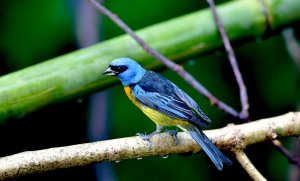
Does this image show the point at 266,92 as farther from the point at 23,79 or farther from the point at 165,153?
the point at 23,79

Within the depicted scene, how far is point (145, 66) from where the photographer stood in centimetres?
142

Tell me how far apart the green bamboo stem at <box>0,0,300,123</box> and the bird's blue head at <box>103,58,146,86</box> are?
0.03m

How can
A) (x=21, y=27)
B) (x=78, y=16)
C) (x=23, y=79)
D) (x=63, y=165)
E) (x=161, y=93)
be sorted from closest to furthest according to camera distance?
(x=63, y=165) < (x=23, y=79) < (x=161, y=93) < (x=78, y=16) < (x=21, y=27)

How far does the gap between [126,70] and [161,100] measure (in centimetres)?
12

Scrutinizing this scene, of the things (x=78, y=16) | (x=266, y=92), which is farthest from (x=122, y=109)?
(x=266, y=92)

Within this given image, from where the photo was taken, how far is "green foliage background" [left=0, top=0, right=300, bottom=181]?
1.93 meters

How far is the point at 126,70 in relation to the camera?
1366 millimetres

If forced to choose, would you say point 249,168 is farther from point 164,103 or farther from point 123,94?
point 123,94

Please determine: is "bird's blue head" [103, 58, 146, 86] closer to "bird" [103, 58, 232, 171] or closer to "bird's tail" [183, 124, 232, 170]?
"bird" [103, 58, 232, 171]

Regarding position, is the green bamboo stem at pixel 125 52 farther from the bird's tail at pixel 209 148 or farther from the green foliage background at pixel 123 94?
the green foliage background at pixel 123 94

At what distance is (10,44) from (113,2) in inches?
16.3

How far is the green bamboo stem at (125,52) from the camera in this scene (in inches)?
50.5

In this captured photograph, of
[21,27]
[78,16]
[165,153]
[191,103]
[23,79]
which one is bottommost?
[165,153]

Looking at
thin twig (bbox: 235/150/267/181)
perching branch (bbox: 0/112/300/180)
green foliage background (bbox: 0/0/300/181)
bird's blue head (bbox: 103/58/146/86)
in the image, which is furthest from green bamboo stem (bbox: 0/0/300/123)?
green foliage background (bbox: 0/0/300/181)
